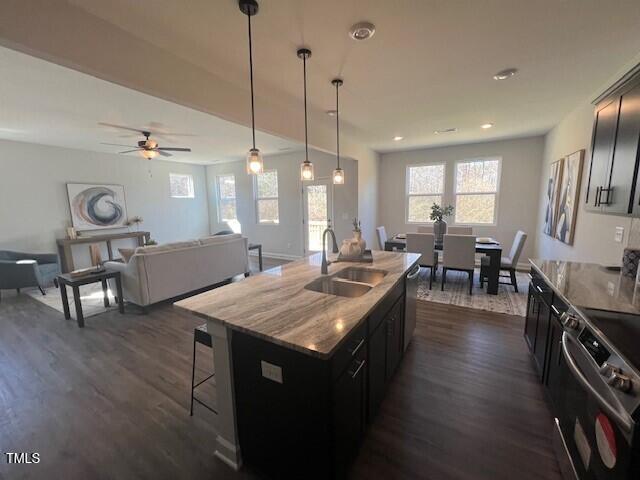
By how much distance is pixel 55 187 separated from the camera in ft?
17.1

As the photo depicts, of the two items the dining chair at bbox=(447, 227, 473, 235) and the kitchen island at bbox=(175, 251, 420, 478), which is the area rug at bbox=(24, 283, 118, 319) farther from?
the dining chair at bbox=(447, 227, 473, 235)

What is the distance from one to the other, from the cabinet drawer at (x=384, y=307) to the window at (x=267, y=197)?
17.5 ft

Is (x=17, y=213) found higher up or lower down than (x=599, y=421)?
higher up

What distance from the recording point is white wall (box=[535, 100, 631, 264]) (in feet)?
7.94

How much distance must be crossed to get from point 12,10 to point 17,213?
520cm

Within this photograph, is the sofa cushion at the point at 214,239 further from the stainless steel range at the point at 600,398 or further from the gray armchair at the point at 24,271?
the stainless steel range at the point at 600,398

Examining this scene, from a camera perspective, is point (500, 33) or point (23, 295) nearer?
point (500, 33)

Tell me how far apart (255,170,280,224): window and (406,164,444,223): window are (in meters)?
3.35

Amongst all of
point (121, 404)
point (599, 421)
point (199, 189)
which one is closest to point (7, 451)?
point (121, 404)

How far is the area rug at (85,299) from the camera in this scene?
12.1 feet

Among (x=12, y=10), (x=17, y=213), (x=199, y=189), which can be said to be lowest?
(x=17, y=213)

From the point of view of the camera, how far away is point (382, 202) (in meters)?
6.58

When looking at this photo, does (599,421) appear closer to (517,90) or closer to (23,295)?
(517,90)

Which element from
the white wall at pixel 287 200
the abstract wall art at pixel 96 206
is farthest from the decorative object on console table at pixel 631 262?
the abstract wall art at pixel 96 206
